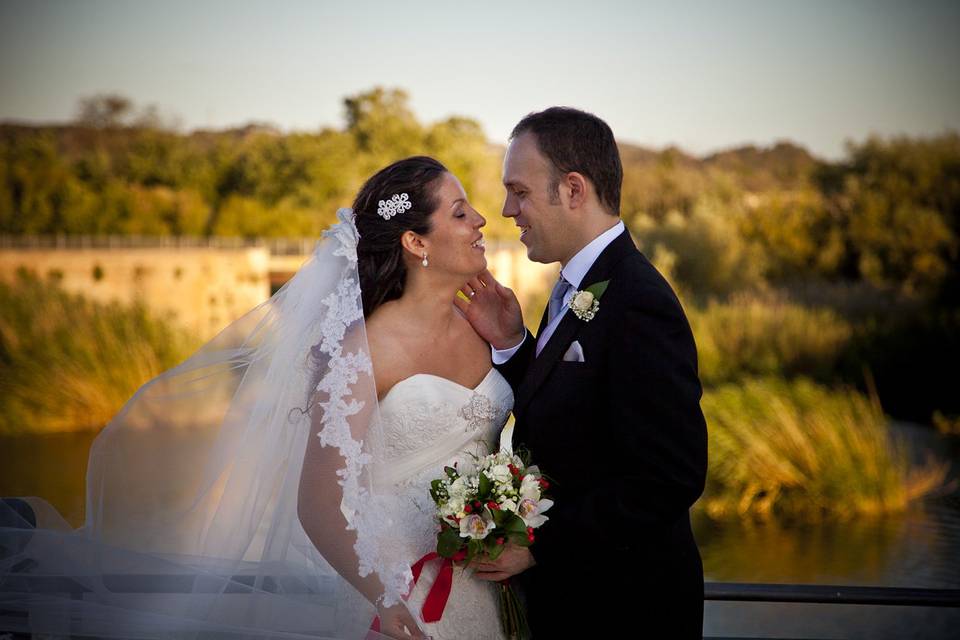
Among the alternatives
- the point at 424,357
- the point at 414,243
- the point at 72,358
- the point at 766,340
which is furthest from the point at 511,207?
the point at 766,340

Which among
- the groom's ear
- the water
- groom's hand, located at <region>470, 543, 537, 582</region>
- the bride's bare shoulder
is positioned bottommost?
the water

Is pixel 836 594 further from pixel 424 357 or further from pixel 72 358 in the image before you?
pixel 72 358

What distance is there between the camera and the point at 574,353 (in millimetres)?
2426

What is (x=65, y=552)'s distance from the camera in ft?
8.23

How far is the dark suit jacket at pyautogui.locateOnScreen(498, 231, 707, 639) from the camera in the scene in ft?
7.24

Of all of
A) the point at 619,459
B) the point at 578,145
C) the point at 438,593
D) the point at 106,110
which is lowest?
the point at 438,593

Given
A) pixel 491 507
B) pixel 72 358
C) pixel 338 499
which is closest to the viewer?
pixel 491 507

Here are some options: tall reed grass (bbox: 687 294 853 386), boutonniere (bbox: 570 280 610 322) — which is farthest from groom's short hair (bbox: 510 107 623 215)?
tall reed grass (bbox: 687 294 853 386)

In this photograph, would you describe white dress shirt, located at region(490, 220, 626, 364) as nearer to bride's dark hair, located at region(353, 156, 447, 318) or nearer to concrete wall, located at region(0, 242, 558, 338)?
bride's dark hair, located at region(353, 156, 447, 318)

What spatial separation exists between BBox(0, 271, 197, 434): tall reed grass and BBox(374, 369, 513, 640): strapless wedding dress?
1071 cm

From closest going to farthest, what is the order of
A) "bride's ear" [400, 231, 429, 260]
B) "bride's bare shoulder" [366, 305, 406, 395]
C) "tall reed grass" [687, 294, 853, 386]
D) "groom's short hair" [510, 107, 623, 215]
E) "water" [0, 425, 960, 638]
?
"groom's short hair" [510, 107, 623, 215], "bride's bare shoulder" [366, 305, 406, 395], "bride's ear" [400, 231, 429, 260], "water" [0, 425, 960, 638], "tall reed grass" [687, 294, 853, 386]

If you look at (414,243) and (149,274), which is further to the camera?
(149,274)

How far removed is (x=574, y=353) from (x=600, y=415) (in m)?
0.17

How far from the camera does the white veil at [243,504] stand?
2.41 metres
